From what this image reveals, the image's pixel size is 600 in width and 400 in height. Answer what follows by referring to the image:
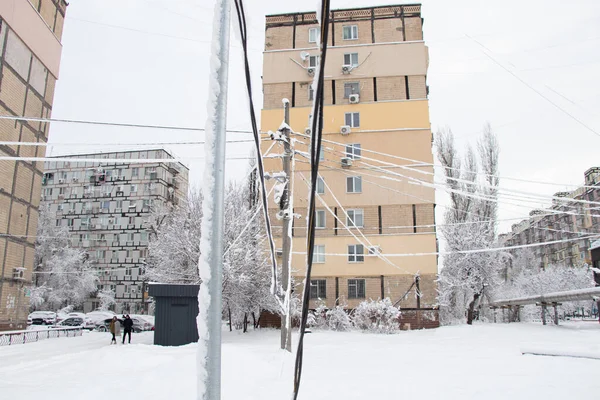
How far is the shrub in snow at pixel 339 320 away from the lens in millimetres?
25703

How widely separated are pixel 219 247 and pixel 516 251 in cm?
8201

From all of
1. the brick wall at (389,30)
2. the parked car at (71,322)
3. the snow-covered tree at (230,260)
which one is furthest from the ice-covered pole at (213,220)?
the parked car at (71,322)

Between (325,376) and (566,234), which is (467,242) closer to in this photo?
(325,376)

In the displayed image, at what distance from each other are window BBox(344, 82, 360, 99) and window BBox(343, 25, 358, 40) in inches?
134

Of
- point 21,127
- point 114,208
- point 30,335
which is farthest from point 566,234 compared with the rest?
point 21,127

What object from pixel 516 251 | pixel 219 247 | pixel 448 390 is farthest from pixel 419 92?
pixel 516 251

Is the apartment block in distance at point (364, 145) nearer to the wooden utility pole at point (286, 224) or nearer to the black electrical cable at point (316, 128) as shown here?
the wooden utility pole at point (286, 224)

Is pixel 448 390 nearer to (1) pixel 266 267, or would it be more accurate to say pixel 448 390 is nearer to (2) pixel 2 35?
(1) pixel 266 267

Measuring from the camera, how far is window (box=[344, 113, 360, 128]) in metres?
30.3

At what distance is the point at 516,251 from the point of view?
→ 75.7m

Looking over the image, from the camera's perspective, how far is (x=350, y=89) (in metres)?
30.9

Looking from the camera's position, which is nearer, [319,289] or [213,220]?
[213,220]

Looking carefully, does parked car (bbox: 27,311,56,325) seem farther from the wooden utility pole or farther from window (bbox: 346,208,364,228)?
the wooden utility pole

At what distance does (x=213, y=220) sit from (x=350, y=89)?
2942 cm
